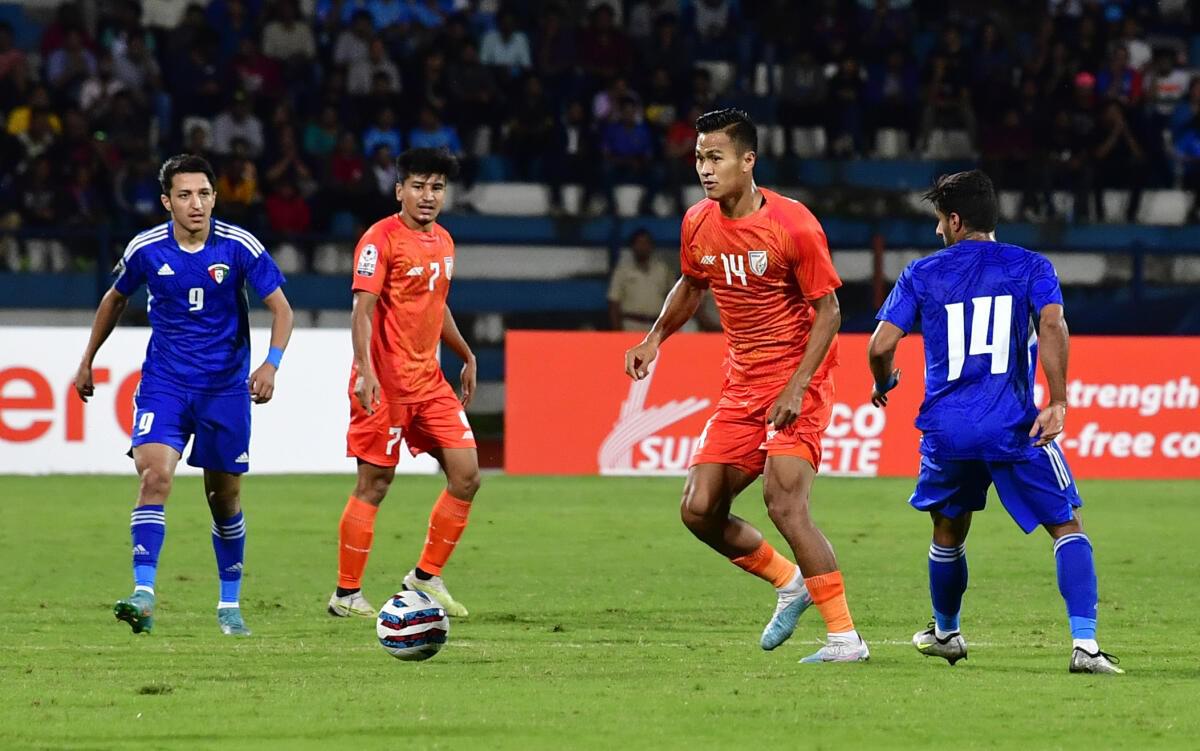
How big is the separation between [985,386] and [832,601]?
1.00 metres

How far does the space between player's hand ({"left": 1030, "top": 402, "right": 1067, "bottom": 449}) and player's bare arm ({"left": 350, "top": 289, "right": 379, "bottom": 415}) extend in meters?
3.22

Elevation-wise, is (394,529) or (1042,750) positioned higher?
(1042,750)

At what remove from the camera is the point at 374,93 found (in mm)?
22172

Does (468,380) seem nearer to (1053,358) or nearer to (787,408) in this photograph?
(787,408)

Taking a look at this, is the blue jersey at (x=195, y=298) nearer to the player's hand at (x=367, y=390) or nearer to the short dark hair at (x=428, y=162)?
the player's hand at (x=367, y=390)

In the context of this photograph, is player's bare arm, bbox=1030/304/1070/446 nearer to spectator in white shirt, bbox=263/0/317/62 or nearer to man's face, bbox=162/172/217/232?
man's face, bbox=162/172/217/232

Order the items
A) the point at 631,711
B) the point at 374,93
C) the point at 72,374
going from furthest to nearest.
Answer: the point at 374,93
the point at 72,374
the point at 631,711

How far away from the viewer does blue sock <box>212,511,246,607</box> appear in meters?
8.72

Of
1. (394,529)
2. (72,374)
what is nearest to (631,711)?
(394,529)

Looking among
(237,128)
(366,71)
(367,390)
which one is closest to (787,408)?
(367,390)

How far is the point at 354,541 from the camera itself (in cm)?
941

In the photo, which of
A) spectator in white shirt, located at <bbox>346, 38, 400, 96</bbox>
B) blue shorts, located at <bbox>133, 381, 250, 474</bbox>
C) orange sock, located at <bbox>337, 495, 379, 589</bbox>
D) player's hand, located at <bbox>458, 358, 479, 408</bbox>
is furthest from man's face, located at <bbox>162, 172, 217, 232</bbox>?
spectator in white shirt, located at <bbox>346, 38, 400, 96</bbox>

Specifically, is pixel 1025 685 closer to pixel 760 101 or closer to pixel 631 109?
pixel 631 109

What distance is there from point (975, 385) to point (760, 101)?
17132 mm
